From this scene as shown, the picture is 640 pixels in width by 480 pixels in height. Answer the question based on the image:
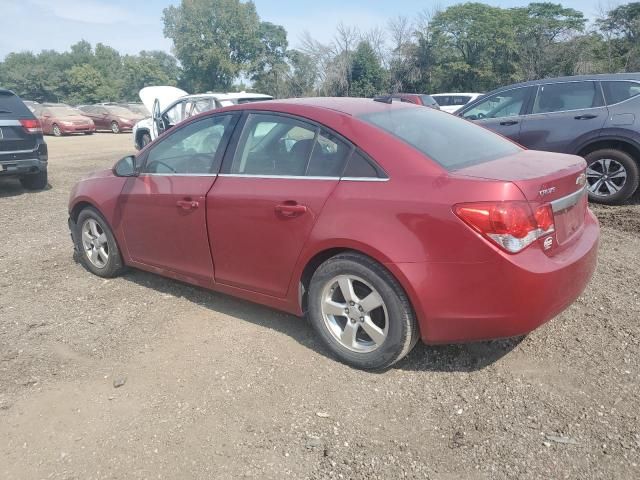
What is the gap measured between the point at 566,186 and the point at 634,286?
6.04ft

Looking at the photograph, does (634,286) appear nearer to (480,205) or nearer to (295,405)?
(480,205)

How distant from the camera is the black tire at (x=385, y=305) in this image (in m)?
2.97

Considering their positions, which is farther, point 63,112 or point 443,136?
point 63,112

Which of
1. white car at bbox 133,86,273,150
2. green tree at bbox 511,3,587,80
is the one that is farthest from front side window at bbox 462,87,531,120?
green tree at bbox 511,3,587,80

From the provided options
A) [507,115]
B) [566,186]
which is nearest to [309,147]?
[566,186]

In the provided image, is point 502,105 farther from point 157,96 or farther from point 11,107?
point 157,96

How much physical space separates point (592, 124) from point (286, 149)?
500cm

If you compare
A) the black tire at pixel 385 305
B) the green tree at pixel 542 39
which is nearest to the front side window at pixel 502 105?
the black tire at pixel 385 305

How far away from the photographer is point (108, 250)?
4828 millimetres

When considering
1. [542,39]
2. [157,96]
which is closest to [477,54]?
[542,39]

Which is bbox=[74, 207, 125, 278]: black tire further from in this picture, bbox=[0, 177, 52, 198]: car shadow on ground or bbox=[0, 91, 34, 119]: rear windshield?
bbox=[0, 177, 52, 198]: car shadow on ground

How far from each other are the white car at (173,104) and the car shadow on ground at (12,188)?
300 centimetres

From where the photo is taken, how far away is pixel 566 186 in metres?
3.02

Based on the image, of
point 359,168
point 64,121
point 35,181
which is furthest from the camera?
point 64,121
